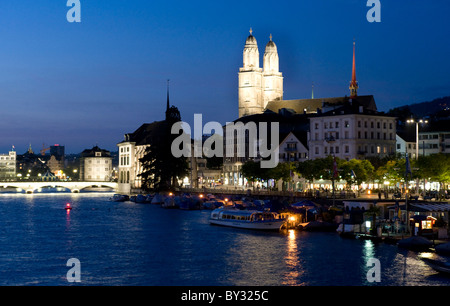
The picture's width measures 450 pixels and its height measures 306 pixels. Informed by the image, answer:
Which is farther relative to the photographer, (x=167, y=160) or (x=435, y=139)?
(x=167, y=160)

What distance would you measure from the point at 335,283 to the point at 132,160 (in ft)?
499

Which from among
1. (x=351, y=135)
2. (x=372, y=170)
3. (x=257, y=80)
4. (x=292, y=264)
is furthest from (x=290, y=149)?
(x=292, y=264)

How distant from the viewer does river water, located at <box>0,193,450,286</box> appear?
141 feet

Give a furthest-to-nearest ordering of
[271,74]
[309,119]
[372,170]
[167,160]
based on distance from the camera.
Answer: [271,74] < [167,160] < [309,119] < [372,170]

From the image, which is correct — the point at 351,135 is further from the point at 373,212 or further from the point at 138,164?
the point at 138,164

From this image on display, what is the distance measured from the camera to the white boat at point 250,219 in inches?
2731

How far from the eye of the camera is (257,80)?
7510 inches

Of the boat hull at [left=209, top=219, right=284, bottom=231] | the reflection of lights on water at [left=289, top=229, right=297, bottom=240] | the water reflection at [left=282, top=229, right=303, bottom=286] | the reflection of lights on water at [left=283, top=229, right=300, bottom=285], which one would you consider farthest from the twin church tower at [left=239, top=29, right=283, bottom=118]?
the water reflection at [left=282, top=229, right=303, bottom=286]

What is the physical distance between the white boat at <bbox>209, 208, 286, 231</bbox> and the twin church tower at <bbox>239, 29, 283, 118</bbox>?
11396cm

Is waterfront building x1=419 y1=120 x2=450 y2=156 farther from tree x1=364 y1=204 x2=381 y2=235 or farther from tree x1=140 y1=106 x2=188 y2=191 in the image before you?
tree x1=364 y1=204 x2=381 y2=235

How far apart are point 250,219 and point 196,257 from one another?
19995 mm

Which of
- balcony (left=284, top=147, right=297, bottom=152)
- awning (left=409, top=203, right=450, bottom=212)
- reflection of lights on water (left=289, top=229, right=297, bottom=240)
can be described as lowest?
reflection of lights on water (left=289, top=229, right=297, bottom=240)

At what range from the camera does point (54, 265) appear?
159ft
